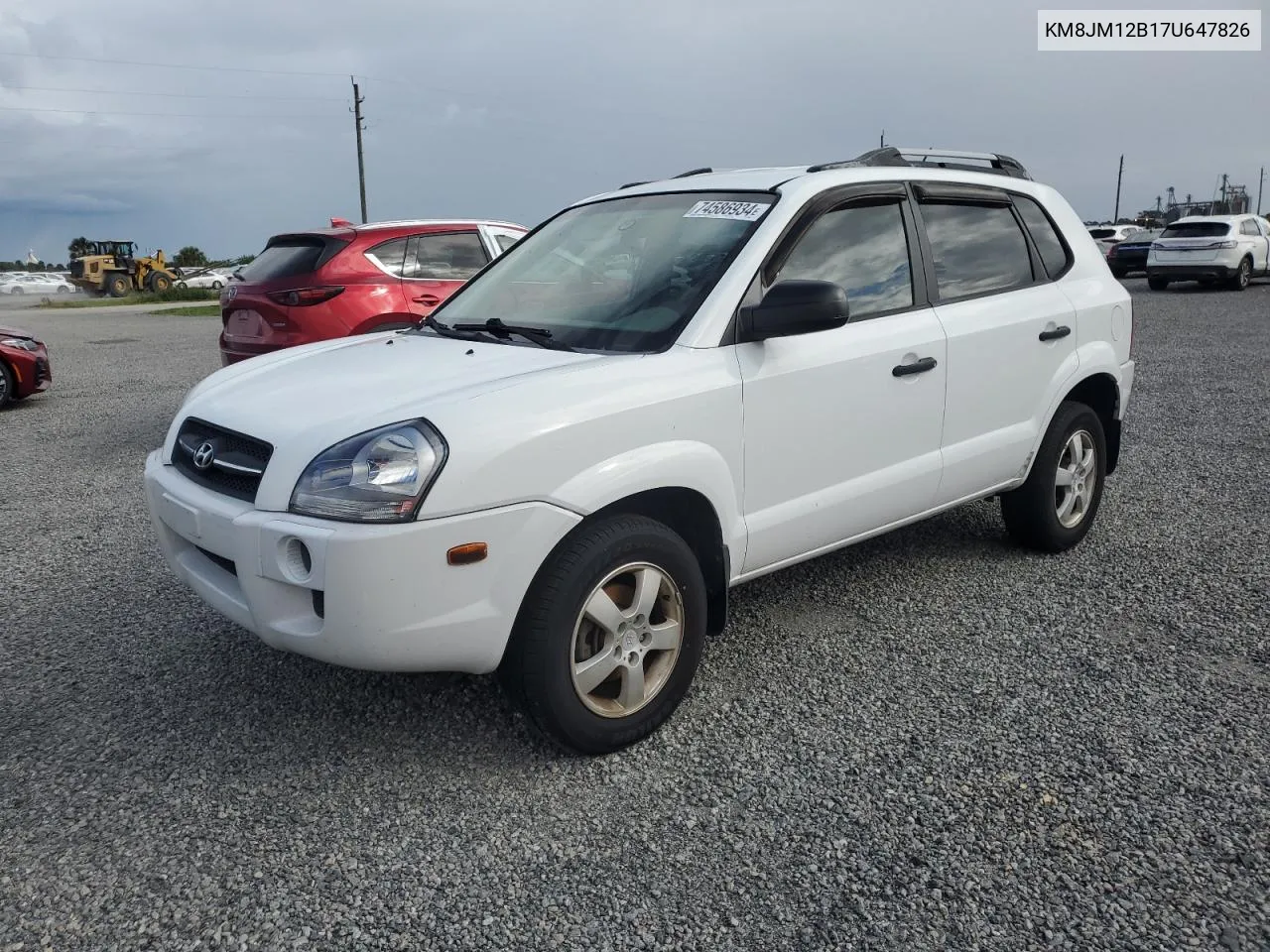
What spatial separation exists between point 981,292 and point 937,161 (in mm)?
688

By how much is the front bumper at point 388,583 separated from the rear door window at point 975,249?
7.06 feet

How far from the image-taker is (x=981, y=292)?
4.30 meters

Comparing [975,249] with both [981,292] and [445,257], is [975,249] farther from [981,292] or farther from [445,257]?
[445,257]

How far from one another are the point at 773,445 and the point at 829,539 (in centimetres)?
53

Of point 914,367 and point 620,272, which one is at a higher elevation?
point 620,272

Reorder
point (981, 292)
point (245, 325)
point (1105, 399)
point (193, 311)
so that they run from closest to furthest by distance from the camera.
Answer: point (981, 292)
point (1105, 399)
point (245, 325)
point (193, 311)

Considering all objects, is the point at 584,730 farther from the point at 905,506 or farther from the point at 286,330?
the point at 286,330

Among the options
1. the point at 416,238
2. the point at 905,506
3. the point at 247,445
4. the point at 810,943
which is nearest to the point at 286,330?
the point at 416,238

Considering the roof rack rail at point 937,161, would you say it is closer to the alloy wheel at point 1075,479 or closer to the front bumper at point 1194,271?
the alloy wheel at point 1075,479

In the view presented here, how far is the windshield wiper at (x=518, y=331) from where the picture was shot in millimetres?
3420

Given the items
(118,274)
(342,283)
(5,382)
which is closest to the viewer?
(342,283)

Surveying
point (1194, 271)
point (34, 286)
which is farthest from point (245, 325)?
point (34, 286)

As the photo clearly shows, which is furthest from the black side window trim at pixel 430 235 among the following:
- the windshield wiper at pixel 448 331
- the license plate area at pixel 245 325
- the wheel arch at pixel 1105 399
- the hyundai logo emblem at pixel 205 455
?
the hyundai logo emblem at pixel 205 455

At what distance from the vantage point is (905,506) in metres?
4.01
